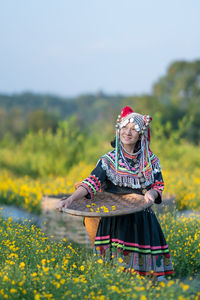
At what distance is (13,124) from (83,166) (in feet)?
69.1

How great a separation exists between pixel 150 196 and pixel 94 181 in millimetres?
456

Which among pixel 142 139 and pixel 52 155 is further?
pixel 52 155

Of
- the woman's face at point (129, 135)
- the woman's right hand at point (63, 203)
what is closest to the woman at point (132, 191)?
the woman's face at point (129, 135)

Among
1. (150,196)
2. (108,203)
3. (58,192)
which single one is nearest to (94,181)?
(108,203)

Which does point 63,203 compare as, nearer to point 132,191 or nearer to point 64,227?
point 132,191

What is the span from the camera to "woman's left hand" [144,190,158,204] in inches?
124

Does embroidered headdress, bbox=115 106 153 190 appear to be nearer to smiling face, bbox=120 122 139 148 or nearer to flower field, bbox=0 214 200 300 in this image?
smiling face, bbox=120 122 139 148

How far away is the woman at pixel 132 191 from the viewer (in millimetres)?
3279

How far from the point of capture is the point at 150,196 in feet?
10.4

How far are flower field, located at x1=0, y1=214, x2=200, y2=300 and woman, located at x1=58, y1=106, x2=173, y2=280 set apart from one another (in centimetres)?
17

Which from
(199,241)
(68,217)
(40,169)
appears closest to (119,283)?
(199,241)

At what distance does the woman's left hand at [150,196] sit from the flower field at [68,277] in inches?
21.3

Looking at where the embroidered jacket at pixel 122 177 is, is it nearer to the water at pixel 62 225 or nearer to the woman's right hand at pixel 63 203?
the woman's right hand at pixel 63 203

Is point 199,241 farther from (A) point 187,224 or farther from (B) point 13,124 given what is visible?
(B) point 13,124
